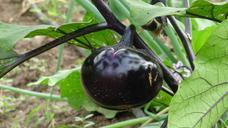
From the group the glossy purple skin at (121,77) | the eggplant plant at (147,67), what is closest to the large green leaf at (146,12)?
the eggplant plant at (147,67)

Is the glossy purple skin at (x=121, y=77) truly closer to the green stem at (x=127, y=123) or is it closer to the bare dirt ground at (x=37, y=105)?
the green stem at (x=127, y=123)

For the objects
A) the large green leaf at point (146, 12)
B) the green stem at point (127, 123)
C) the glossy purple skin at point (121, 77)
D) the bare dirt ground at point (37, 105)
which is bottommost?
the bare dirt ground at point (37, 105)

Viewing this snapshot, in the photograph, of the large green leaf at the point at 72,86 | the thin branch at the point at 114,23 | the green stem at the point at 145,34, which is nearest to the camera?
the thin branch at the point at 114,23

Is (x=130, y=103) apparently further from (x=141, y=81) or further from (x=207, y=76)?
(x=207, y=76)

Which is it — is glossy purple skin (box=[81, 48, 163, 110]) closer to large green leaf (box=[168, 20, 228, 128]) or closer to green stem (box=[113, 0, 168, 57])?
large green leaf (box=[168, 20, 228, 128])

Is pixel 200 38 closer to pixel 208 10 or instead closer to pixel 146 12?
pixel 208 10

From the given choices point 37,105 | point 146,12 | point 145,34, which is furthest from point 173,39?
point 37,105

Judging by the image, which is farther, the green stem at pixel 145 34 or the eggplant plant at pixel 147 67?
the green stem at pixel 145 34
